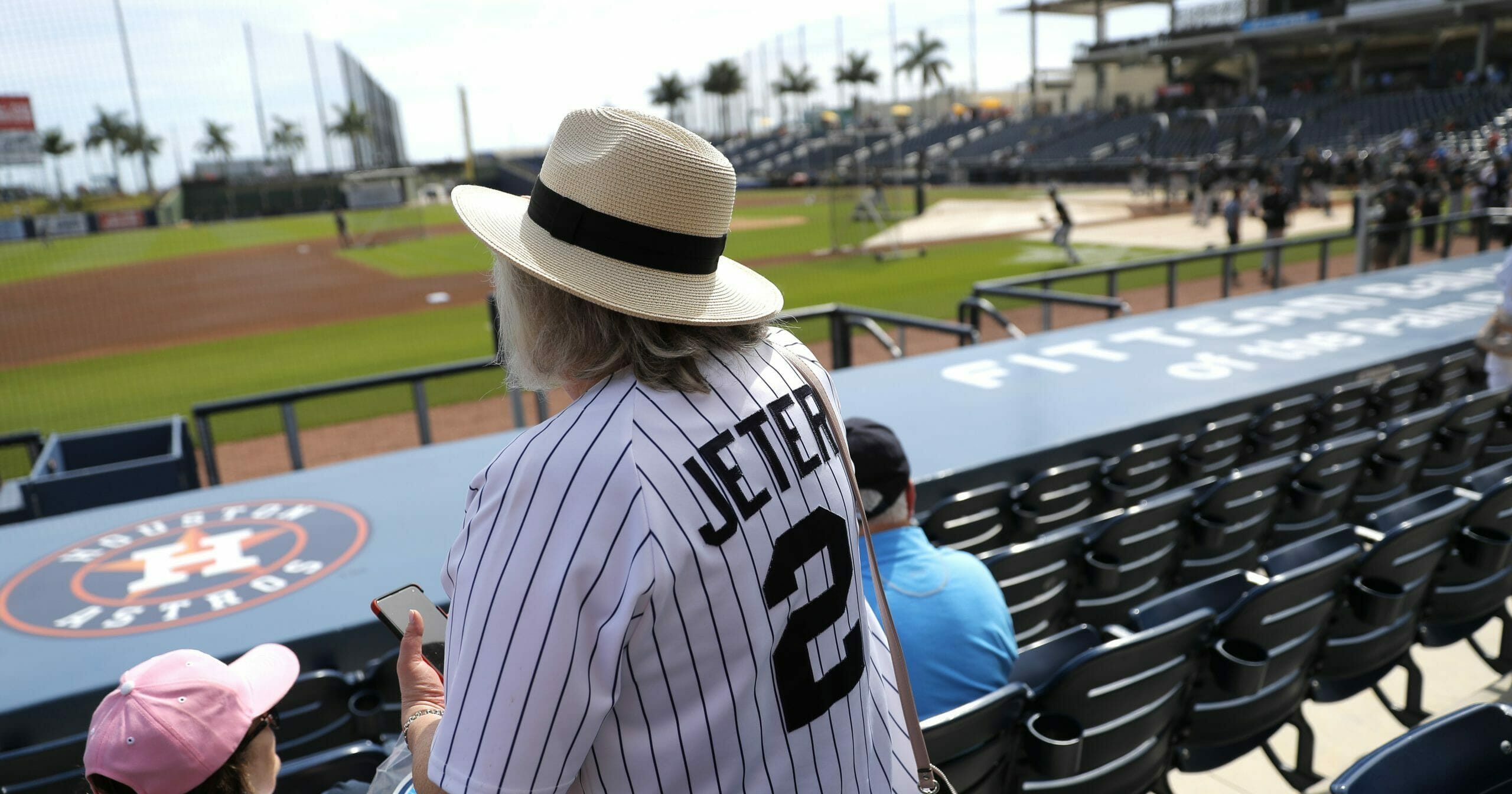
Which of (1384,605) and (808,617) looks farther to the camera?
(1384,605)

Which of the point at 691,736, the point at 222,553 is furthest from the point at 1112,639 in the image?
the point at 222,553

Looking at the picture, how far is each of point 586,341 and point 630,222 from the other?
0.17 metres

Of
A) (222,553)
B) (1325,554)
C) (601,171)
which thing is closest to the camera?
(601,171)

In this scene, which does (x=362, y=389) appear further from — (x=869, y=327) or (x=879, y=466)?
(x=879, y=466)

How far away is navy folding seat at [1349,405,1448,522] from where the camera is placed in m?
4.27

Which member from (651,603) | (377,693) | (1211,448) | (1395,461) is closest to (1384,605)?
(1395,461)

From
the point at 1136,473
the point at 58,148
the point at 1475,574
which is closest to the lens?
the point at 1475,574

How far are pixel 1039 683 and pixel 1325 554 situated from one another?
1.39 m

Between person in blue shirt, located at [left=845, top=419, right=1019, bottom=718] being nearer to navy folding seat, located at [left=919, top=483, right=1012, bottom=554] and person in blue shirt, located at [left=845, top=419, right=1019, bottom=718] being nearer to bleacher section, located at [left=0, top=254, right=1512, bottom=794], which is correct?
bleacher section, located at [left=0, top=254, right=1512, bottom=794]

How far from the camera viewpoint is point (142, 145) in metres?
17.2

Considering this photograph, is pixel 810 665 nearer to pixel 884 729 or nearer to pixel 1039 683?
pixel 884 729

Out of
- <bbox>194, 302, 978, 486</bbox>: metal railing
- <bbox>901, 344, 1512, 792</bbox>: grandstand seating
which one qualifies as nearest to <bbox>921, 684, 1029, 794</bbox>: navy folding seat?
<bbox>901, 344, 1512, 792</bbox>: grandstand seating

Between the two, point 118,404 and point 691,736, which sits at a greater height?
point 691,736

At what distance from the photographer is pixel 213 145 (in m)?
20.2
